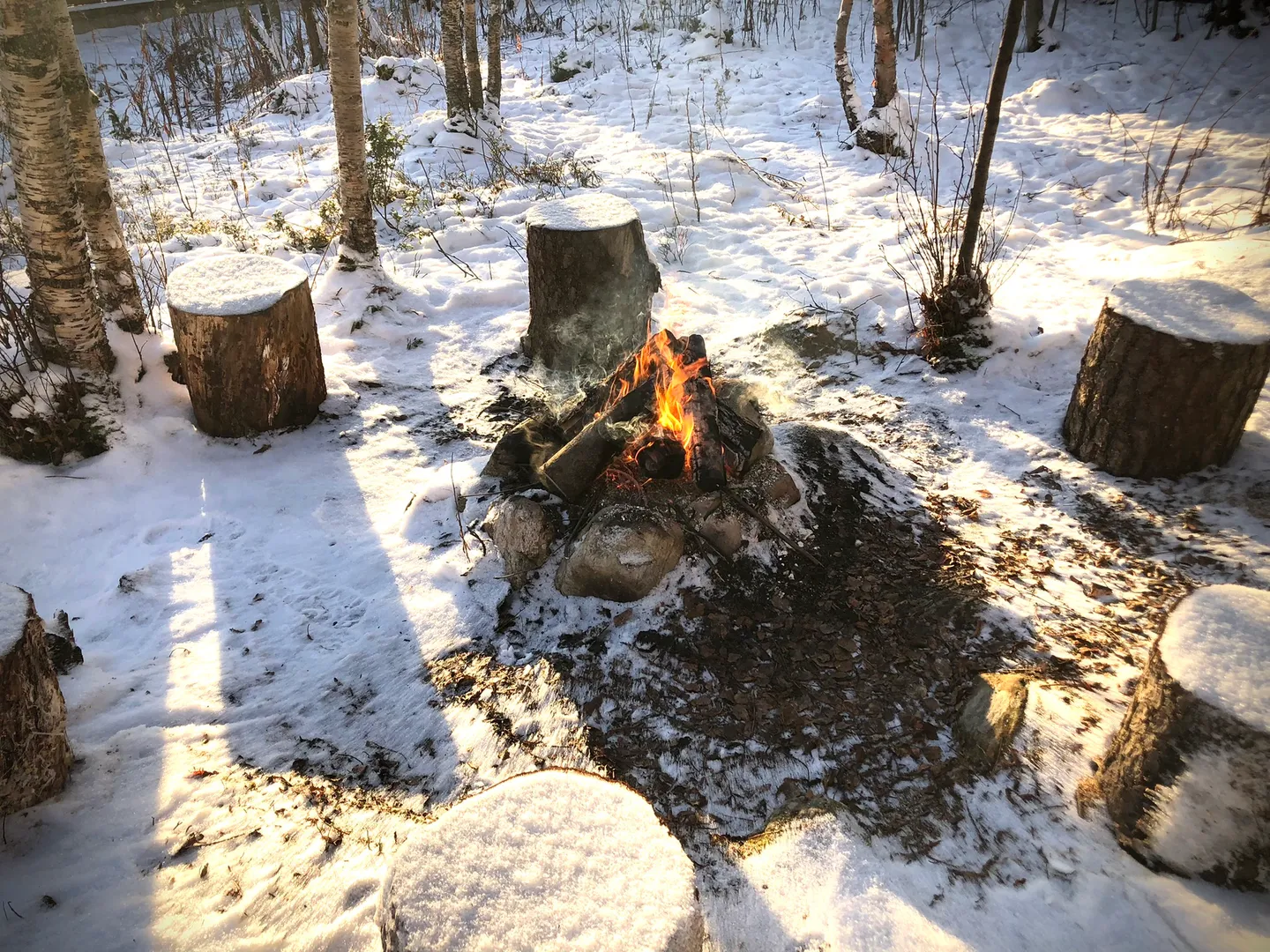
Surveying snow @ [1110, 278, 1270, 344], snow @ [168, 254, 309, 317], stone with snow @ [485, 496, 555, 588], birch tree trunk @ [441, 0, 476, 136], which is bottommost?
stone with snow @ [485, 496, 555, 588]

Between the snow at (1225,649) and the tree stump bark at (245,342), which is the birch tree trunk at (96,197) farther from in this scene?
the snow at (1225,649)

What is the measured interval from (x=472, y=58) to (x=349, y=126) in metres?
4.27

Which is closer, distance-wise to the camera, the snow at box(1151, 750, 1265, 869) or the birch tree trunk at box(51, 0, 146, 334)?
the snow at box(1151, 750, 1265, 869)

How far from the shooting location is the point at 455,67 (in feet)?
26.6

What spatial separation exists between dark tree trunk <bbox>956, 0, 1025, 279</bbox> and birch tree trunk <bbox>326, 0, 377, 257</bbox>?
408 cm

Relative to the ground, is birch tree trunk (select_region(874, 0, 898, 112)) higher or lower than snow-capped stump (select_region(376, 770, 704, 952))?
higher

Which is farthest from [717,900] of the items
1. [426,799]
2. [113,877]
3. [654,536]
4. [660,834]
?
[113,877]

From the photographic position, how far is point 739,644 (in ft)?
9.13

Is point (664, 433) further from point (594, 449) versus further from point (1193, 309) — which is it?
point (1193, 309)

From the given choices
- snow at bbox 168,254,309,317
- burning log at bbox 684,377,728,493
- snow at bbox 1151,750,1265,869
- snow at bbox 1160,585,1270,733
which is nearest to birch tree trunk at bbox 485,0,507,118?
snow at bbox 168,254,309,317

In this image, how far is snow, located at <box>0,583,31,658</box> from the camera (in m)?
2.00

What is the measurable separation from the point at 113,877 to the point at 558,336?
3.46 metres

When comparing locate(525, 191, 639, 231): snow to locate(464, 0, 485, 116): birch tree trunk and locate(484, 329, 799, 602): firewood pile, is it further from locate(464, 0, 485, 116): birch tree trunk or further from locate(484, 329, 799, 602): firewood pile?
locate(464, 0, 485, 116): birch tree trunk

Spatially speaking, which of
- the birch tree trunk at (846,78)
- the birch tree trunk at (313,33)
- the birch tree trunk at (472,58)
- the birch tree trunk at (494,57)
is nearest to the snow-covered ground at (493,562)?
the birch tree trunk at (846,78)
